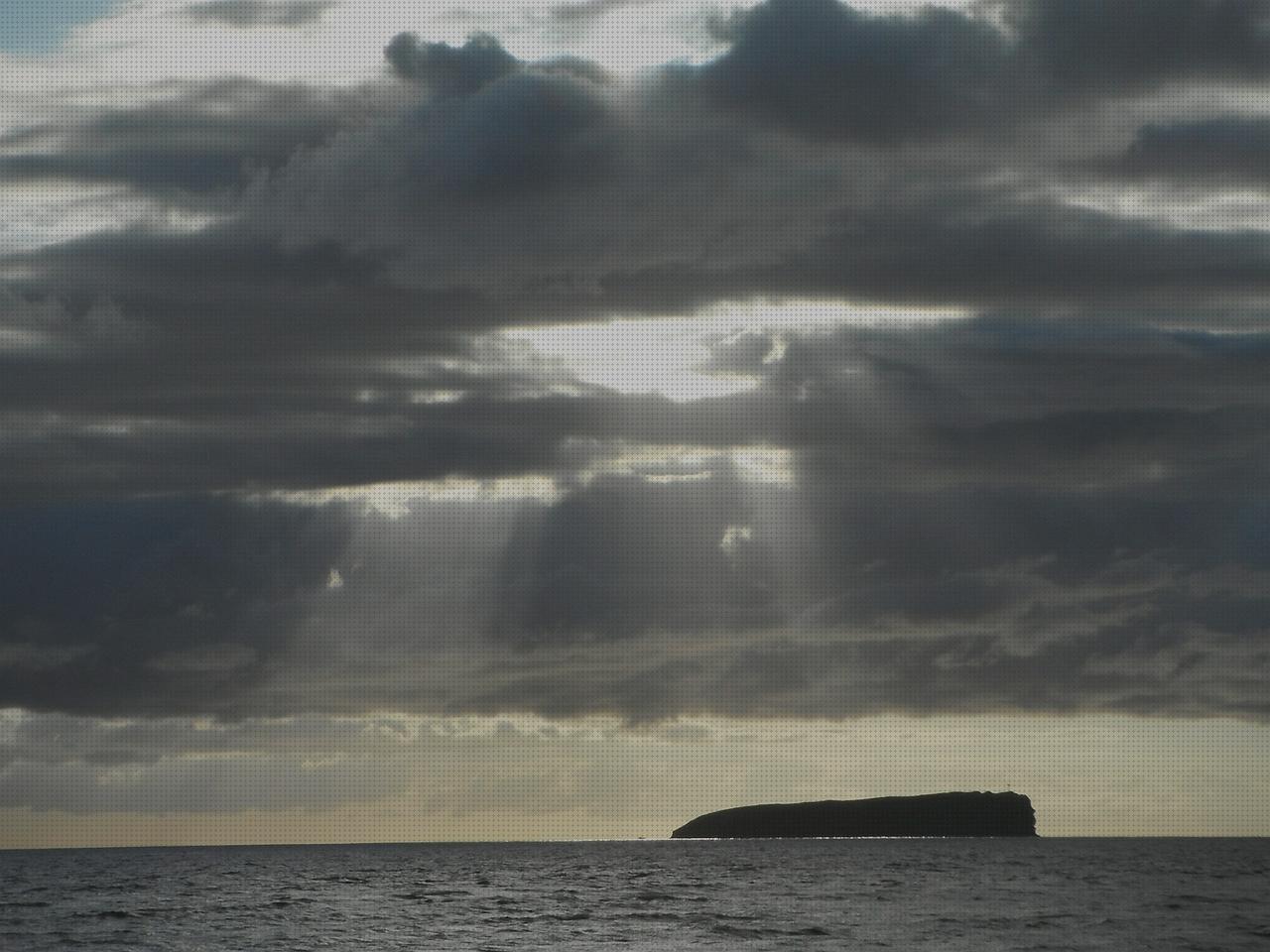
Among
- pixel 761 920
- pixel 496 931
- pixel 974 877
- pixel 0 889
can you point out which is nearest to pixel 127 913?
pixel 496 931

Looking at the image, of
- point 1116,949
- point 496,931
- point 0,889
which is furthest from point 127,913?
point 1116,949

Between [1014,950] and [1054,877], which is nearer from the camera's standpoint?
[1014,950]

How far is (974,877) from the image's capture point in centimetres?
19312

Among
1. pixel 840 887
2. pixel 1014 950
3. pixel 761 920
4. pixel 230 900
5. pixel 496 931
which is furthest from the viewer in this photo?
pixel 840 887

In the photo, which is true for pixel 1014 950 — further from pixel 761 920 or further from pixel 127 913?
pixel 127 913

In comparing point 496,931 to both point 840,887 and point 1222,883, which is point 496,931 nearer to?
point 840,887

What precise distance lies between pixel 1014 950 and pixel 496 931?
34838 millimetres

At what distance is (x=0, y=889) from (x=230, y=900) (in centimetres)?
4710

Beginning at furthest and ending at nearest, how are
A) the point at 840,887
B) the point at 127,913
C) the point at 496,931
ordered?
the point at 840,887 → the point at 127,913 → the point at 496,931

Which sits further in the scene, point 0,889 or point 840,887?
point 0,889

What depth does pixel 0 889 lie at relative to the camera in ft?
639

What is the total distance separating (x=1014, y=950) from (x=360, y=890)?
96191 millimetres

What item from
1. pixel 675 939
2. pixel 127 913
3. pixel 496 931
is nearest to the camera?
pixel 675 939

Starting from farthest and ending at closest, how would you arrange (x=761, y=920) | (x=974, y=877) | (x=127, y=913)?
1. (x=974, y=877)
2. (x=127, y=913)
3. (x=761, y=920)
